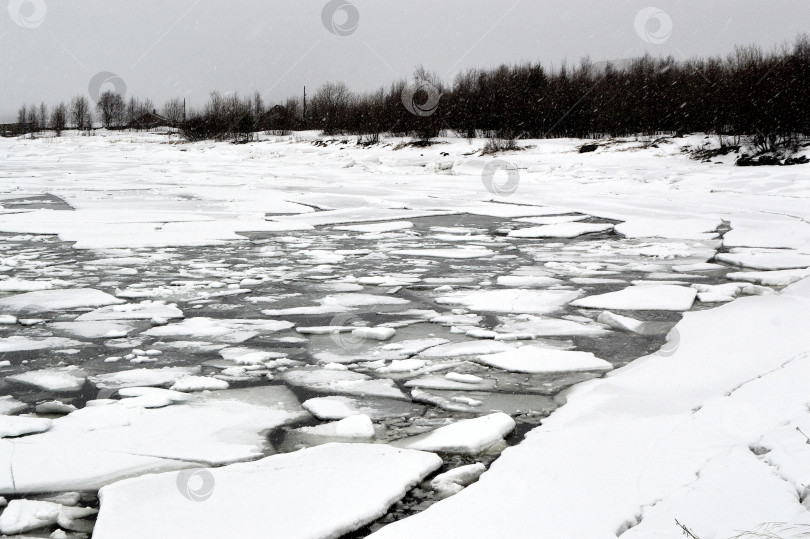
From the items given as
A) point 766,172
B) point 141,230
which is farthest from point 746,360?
point 766,172

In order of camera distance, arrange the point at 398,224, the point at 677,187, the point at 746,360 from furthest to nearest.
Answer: the point at 677,187, the point at 398,224, the point at 746,360

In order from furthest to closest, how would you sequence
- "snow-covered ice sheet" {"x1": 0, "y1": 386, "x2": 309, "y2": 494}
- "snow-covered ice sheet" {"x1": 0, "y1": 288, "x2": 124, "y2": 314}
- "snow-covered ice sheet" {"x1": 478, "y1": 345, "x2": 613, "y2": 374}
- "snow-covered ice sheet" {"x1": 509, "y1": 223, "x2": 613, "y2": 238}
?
"snow-covered ice sheet" {"x1": 509, "y1": 223, "x2": 613, "y2": 238}
"snow-covered ice sheet" {"x1": 0, "y1": 288, "x2": 124, "y2": 314}
"snow-covered ice sheet" {"x1": 478, "y1": 345, "x2": 613, "y2": 374}
"snow-covered ice sheet" {"x1": 0, "y1": 386, "x2": 309, "y2": 494}

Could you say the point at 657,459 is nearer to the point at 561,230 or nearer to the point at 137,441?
the point at 137,441

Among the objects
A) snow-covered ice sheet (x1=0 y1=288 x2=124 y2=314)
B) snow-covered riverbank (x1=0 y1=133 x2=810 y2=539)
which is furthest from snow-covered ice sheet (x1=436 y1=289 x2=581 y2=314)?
snow-covered ice sheet (x1=0 y1=288 x2=124 y2=314)

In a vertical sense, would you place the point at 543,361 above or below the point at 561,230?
below

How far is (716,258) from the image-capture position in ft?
18.7

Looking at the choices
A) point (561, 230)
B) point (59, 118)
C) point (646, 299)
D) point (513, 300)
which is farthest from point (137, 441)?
point (59, 118)

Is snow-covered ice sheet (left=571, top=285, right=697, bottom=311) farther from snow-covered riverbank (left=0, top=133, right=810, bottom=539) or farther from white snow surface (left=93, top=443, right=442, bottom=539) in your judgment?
white snow surface (left=93, top=443, right=442, bottom=539)

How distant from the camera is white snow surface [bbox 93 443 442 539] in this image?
172cm

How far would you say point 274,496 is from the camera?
1.86 metres

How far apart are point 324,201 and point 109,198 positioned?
310cm

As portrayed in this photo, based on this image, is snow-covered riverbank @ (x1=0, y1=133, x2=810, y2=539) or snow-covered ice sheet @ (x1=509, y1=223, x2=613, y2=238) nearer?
snow-covered riverbank @ (x1=0, y1=133, x2=810, y2=539)

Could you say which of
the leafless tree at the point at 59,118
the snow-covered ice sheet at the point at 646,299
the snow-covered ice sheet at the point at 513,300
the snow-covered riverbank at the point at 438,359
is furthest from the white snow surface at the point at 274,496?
the leafless tree at the point at 59,118

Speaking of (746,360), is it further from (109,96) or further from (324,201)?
(109,96)
